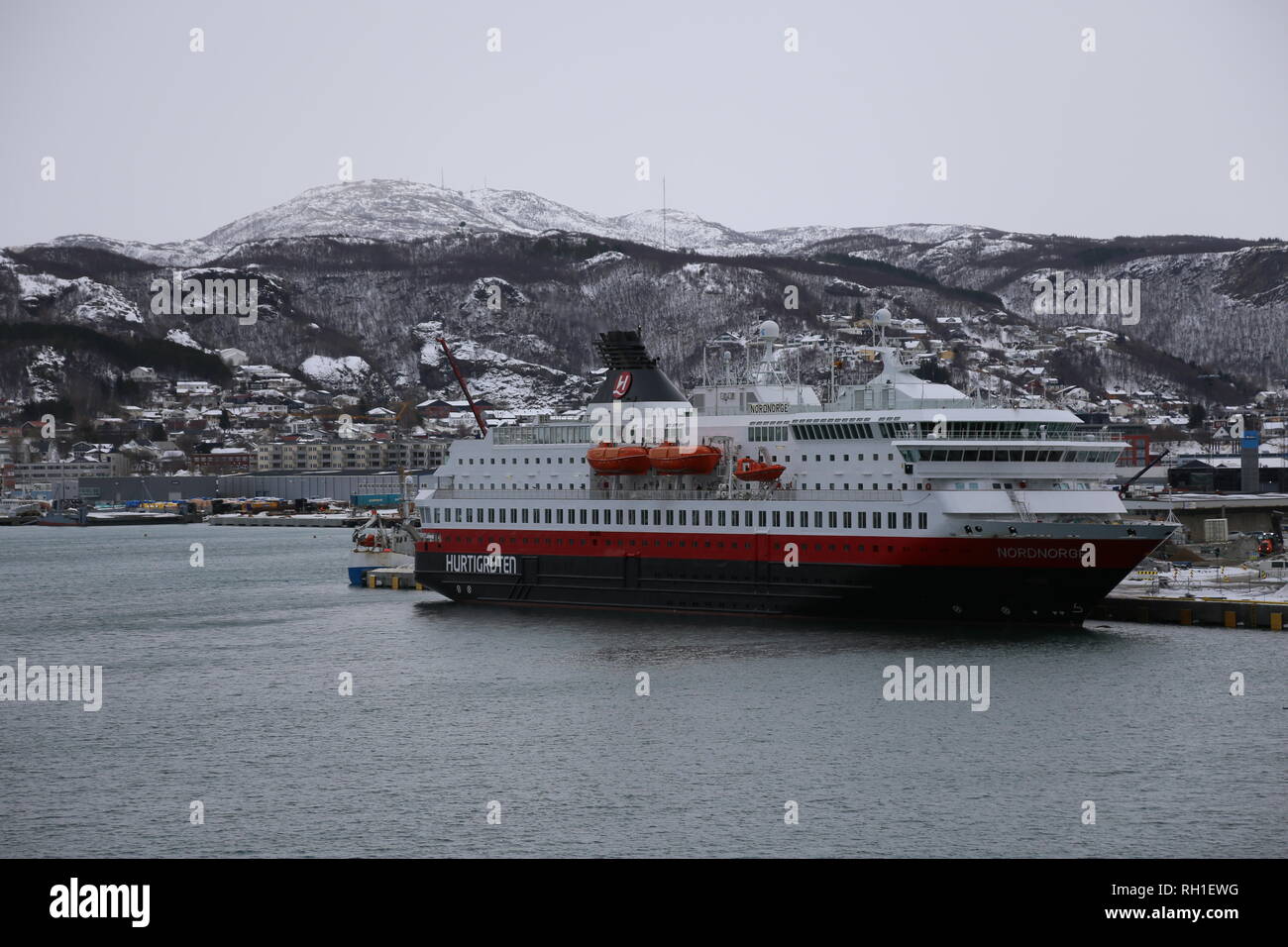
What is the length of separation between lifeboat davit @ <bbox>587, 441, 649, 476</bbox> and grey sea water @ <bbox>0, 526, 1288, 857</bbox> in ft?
17.0

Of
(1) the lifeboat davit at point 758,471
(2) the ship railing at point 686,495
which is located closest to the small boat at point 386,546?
(2) the ship railing at point 686,495

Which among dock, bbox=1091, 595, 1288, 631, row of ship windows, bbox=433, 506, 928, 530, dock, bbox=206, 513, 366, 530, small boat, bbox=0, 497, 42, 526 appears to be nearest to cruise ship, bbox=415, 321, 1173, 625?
row of ship windows, bbox=433, 506, 928, 530

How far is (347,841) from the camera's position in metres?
25.9

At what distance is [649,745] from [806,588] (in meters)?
16.6

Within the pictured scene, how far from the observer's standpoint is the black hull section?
44688mm

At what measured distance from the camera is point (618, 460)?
52906 millimetres

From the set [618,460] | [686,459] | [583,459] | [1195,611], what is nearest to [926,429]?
[686,459]

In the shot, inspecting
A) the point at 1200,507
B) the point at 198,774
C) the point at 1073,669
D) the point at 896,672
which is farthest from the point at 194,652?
the point at 1200,507

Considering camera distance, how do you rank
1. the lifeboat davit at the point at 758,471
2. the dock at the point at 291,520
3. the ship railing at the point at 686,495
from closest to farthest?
the ship railing at the point at 686,495
the lifeboat davit at the point at 758,471
the dock at the point at 291,520

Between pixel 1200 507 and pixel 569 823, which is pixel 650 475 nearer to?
pixel 569 823

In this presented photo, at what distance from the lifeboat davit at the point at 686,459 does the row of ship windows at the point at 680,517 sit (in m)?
1.46

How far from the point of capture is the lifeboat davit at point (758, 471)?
1938 inches

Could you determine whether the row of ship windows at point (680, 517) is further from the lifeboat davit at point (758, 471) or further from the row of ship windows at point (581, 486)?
the lifeboat davit at point (758, 471)

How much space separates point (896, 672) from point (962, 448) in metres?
9.90
